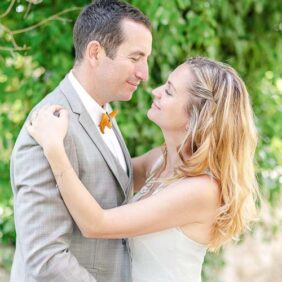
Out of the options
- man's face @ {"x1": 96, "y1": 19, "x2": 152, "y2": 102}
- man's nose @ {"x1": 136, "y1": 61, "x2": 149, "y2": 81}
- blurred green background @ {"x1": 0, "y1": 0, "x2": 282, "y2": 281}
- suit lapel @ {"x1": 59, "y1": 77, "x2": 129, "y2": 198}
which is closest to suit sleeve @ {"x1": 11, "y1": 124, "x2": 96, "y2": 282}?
suit lapel @ {"x1": 59, "y1": 77, "x2": 129, "y2": 198}

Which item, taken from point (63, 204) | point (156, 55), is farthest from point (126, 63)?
point (156, 55)

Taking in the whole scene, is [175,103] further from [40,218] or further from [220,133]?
[40,218]

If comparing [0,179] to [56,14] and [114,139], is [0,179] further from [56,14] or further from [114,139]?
[114,139]

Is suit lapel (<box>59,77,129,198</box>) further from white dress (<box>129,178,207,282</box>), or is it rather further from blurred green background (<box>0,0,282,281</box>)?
blurred green background (<box>0,0,282,281</box>)

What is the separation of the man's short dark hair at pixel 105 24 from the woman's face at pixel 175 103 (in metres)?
0.22

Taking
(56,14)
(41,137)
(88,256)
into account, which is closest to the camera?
(41,137)

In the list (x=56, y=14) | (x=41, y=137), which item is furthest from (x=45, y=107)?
(x=56, y=14)

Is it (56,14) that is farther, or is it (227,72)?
(56,14)

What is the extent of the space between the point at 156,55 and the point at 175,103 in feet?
4.86

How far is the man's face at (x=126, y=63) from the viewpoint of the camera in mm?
2434

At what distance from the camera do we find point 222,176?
8.02 feet

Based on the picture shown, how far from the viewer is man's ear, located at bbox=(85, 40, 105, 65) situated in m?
2.41

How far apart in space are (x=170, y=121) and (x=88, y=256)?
1.84 ft

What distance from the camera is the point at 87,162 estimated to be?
2.27 metres
